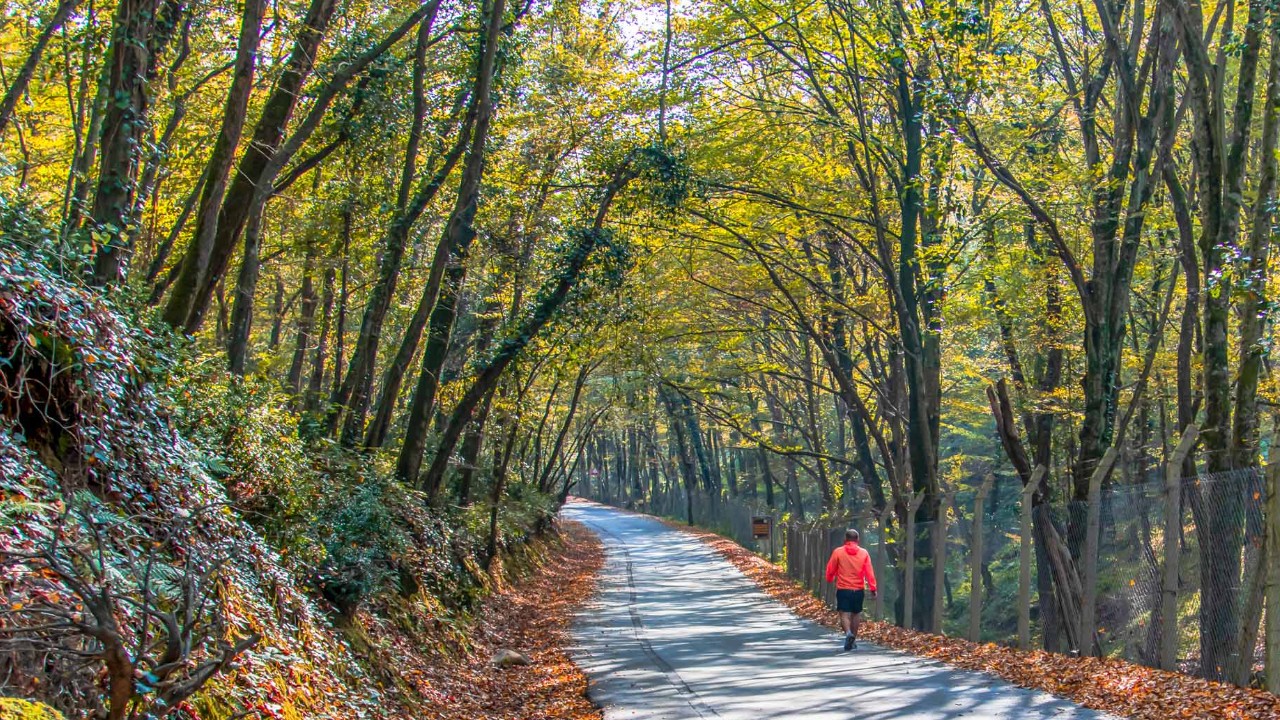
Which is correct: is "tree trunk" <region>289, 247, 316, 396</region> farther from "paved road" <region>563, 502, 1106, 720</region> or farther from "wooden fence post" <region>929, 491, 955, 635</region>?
"wooden fence post" <region>929, 491, 955, 635</region>

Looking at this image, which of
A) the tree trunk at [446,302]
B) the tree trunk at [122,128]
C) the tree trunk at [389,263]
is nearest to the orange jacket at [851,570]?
the tree trunk at [446,302]

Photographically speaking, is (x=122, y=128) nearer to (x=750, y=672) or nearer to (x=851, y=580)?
(x=750, y=672)

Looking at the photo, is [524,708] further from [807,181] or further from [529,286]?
[807,181]

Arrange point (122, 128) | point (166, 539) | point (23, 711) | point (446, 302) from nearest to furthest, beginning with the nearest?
point (23, 711) → point (166, 539) → point (122, 128) → point (446, 302)

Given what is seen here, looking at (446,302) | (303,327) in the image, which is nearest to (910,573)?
(446,302)

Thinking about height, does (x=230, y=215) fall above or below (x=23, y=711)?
above

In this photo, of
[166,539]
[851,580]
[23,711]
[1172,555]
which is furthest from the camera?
[851,580]

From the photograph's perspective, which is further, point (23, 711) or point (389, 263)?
point (389, 263)

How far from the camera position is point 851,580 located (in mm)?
15711

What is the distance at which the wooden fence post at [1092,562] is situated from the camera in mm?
12992

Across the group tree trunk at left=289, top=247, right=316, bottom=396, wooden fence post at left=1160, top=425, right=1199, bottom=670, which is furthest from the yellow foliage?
tree trunk at left=289, top=247, right=316, bottom=396

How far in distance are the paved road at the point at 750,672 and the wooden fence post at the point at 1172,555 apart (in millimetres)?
1652

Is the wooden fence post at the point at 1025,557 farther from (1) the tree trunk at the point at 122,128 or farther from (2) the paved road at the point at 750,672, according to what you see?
(1) the tree trunk at the point at 122,128

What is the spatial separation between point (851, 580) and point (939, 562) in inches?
102
